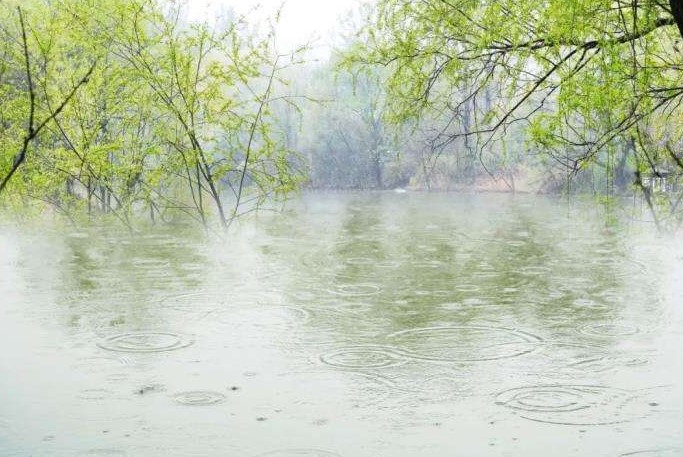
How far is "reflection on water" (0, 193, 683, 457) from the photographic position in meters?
4.90

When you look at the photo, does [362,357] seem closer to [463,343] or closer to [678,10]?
[463,343]

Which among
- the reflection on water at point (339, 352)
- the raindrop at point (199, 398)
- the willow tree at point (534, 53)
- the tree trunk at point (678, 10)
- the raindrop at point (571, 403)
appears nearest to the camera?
the tree trunk at point (678, 10)

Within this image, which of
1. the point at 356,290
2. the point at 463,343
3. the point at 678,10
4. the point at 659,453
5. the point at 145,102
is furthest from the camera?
the point at 145,102

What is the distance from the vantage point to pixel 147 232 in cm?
1595

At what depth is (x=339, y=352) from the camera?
684cm

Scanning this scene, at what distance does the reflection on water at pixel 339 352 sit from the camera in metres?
4.90

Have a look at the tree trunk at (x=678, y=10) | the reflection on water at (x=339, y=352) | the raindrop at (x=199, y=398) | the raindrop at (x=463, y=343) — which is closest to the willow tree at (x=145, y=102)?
the reflection on water at (x=339, y=352)

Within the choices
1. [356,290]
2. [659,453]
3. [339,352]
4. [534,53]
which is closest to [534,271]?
[356,290]

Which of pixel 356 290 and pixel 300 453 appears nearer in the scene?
pixel 300 453

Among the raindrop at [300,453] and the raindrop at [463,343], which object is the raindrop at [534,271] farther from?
the raindrop at [300,453]

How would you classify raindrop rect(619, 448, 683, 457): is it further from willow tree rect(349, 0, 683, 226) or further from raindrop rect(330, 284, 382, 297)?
raindrop rect(330, 284, 382, 297)

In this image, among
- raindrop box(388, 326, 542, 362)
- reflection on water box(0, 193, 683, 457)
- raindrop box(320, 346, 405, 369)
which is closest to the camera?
reflection on water box(0, 193, 683, 457)

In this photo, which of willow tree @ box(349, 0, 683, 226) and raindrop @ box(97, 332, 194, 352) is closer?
willow tree @ box(349, 0, 683, 226)

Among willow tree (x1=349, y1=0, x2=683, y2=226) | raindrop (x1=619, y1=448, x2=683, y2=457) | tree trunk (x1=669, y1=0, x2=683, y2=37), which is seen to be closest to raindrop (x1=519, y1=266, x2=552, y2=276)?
willow tree (x1=349, y1=0, x2=683, y2=226)
